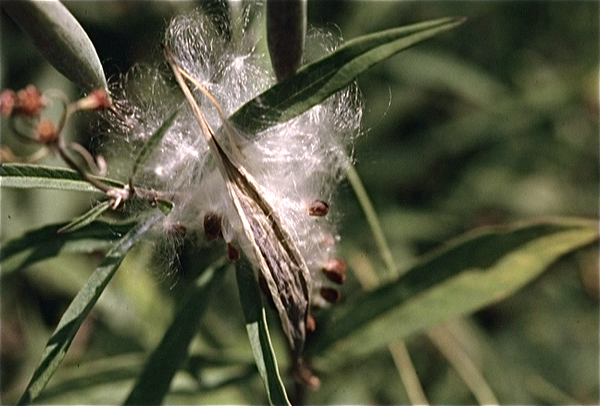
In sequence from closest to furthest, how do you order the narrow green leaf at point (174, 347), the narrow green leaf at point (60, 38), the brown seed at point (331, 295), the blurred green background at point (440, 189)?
the narrow green leaf at point (60, 38)
the brown seed at point (331, 295)
the narrow green leaf at point (174, 347)
the blurred green background at point (440, 189)

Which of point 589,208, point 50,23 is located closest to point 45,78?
point 50,23

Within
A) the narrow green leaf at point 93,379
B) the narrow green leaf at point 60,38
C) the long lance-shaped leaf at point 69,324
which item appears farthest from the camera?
the narrow green leaf at point 93,379

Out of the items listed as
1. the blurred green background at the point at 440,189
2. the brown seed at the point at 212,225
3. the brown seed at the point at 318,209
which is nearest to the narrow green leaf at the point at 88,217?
the brown seed at the point at 212,225

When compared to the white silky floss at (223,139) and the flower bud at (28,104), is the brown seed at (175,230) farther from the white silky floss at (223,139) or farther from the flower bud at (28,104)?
the flower bud at (28,104)

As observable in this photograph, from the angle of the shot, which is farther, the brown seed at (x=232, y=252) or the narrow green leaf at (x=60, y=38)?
the brown seed at (x=232, y=252)

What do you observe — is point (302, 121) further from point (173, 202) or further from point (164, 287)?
point (164, 287)

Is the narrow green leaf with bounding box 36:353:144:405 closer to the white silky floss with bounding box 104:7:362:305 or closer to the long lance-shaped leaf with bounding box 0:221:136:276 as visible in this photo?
the long lance-shaped leaf with bounding box 0:221:136:276
